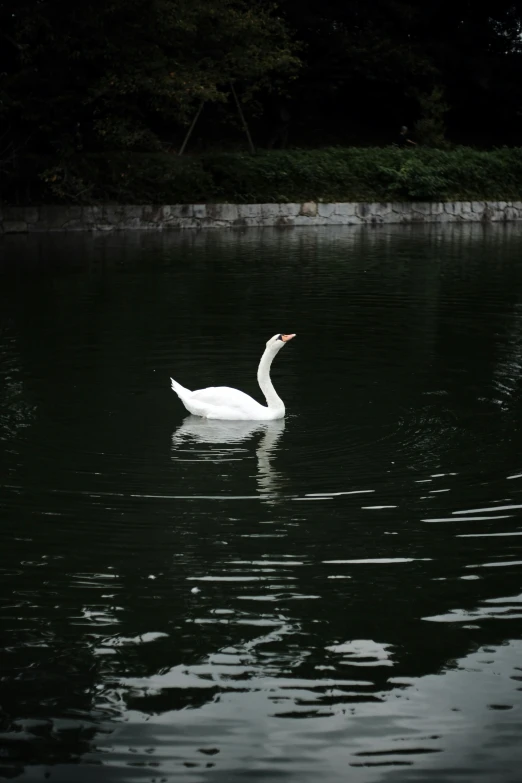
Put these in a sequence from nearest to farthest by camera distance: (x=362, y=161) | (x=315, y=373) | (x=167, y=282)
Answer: (x=315, y=373) < (x=167, y=282) < (x=362, y=161)

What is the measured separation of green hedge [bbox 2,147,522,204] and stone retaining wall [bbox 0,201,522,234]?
0.41 meters

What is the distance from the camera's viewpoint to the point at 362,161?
34000mm

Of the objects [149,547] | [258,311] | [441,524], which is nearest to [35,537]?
[149,547]

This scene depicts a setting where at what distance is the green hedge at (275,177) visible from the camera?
29875mm

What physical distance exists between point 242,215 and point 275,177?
1.93 m

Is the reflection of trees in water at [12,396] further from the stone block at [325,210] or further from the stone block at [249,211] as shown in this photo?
the stone block at [325,210]

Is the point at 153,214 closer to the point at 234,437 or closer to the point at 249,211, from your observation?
the point at 249,211

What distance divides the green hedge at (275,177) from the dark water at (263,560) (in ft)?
57.0

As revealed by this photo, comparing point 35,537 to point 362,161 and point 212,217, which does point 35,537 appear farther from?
point 362,161

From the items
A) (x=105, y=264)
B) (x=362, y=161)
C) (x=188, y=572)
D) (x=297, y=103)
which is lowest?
(x=188, y=572)

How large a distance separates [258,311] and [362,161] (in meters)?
19.9

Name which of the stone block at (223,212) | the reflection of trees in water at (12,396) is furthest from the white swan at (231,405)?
the stone block at (223,212)

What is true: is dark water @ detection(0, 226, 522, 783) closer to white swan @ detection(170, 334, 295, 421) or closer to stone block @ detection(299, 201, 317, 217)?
white swan @ detection(170, 334, 295, 421)

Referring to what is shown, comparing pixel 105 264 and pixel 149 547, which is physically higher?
pixel 105 264
